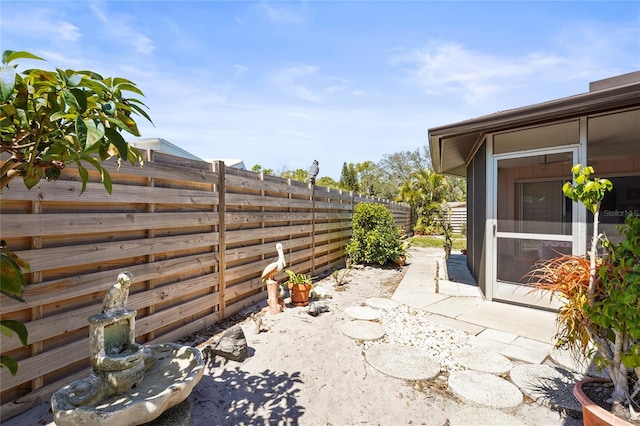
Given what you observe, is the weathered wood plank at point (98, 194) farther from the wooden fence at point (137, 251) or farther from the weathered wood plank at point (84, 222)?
the weathered wood plank at point (84, 222)

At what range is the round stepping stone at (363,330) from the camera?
3619 millimetres

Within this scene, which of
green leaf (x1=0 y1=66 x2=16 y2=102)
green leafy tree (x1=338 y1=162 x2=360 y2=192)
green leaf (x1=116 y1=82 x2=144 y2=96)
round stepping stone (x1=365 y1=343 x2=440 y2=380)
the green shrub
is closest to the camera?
green leaf (x1=0 y1=66 x2=16 y2=102)

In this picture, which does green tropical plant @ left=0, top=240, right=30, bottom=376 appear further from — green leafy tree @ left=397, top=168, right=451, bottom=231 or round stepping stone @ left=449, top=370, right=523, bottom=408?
green leafy tree @ left=397, top=168, right=451, bottom=231

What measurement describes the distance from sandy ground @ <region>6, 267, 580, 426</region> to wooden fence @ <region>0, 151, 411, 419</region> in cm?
32

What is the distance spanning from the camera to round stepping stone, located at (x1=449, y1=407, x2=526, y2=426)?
6.99 feet

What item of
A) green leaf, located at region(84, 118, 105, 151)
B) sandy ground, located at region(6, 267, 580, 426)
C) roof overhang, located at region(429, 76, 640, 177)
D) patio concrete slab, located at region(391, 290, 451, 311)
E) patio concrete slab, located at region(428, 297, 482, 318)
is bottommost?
sandy ground, located at region(6, 267, 580, 426)

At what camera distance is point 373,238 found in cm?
783

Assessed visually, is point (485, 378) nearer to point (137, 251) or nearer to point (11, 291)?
point (11, 291)

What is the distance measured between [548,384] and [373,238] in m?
5.37

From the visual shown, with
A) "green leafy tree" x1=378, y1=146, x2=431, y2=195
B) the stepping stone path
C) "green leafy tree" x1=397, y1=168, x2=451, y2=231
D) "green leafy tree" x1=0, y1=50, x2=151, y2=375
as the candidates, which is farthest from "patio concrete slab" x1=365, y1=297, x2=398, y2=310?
"green leafy tree" x1=378, y1=146, x2=431, y2=195

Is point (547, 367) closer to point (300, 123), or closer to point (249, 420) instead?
point (249, 420)

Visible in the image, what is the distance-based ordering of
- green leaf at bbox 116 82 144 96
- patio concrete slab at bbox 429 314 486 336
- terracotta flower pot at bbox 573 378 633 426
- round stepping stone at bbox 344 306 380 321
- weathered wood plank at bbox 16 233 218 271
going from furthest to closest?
round stepping stone at bbox 344 306 380 321 → patio concrete slab at bbox 429 314 486 336 → weathered wood plank at bbox 16 233 218 271 → terracotta flower pot at bbox 573 378 633 426 → green leaf at bbox 116 82 144 96

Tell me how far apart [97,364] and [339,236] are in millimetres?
6451

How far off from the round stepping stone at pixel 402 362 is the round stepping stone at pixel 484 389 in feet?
0.73
